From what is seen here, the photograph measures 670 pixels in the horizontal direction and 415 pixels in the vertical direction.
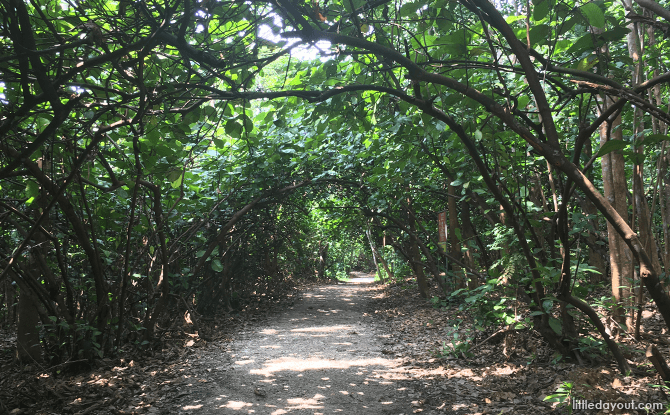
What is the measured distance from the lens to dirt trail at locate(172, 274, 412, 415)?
11.1 feet

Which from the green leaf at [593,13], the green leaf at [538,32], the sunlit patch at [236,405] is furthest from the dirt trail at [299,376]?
the green leaf at [593,13]

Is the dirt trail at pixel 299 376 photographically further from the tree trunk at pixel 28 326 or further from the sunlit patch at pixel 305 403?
the tree trunk at pixel 28 326

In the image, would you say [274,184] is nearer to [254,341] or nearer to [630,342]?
[254,341]

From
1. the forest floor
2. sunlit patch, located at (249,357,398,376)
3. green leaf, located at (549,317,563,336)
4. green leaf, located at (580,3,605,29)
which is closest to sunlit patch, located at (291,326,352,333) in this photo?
the forest floor

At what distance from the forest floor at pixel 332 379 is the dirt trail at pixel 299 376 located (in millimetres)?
12

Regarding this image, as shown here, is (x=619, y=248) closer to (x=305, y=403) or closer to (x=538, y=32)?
(x=538, y=32)

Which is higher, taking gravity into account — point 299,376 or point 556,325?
point 556,325

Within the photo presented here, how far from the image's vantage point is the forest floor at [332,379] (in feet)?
9.93

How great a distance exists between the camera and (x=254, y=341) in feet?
20.0

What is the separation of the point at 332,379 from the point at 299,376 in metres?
0.37

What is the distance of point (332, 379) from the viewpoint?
13.5 feet

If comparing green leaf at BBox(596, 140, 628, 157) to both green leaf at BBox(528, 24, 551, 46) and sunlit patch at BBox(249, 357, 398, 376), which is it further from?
sunlit patch at BBox(249, 357, 398, 376)

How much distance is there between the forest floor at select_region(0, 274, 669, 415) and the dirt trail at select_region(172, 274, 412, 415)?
0.01 m

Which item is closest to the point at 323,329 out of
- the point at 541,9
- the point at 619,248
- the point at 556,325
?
the point at 556,325
